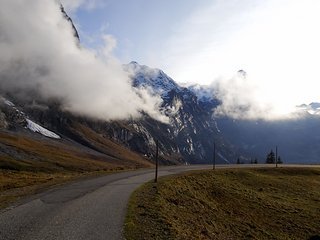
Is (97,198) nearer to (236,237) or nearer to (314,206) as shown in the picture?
(236,237)

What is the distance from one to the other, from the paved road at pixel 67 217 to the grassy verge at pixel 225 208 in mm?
1144

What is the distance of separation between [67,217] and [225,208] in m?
24.6

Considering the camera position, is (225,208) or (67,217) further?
(225,208)

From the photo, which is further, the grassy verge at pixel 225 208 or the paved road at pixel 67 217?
the grassy verge at pixel 225 208

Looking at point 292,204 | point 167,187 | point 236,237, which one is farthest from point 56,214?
point 292,204

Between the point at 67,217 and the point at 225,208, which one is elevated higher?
the point at 225,208

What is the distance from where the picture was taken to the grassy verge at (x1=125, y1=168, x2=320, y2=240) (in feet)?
86.1

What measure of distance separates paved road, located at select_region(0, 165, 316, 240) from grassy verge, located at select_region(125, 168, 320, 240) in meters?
1.14

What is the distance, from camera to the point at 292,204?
54.9 m

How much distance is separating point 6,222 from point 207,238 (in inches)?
451

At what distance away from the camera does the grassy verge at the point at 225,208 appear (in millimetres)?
26256

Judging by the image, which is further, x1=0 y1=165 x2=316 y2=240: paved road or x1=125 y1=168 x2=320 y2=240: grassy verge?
x1=125 y1=168 x2=320 y2=240: grassy verge

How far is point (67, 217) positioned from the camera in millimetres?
25516

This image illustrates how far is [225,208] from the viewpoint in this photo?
46.7 meters
